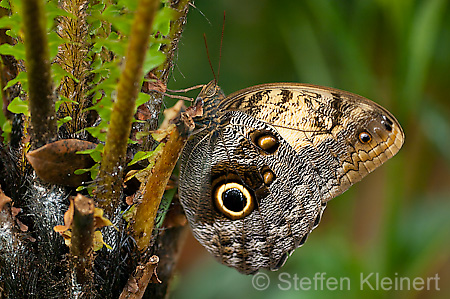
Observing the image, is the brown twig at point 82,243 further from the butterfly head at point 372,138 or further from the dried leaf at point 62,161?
the butterfly head at point 372,138

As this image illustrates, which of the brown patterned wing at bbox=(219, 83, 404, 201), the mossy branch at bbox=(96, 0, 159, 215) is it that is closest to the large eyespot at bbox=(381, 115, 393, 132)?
the brown patterned wing at bbox=(219, 83, 404, 201)

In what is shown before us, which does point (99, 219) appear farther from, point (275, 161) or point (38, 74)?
point (275, 161)

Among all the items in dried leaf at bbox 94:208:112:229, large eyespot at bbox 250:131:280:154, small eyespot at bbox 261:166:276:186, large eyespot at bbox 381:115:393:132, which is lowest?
dried leaf at bbox 94:208:112:229

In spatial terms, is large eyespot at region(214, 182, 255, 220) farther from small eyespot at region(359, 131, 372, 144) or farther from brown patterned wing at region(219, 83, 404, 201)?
small eyespot at region(359, 131, 372, 144)

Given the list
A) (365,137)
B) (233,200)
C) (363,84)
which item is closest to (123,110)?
(233,200)

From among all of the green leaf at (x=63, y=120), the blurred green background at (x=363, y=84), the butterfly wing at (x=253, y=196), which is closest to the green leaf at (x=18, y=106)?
the green leaf at (x=63, y=120)

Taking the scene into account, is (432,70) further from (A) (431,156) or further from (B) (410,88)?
(B) (410,88)

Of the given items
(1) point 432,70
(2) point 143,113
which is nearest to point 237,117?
(2) point 143,113

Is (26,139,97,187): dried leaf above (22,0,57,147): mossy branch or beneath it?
beneath
